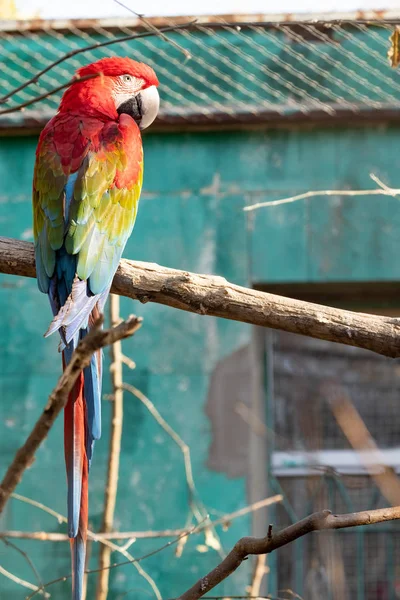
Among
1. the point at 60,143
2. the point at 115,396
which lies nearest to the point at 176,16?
the point at 60,143

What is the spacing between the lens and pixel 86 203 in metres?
1.64

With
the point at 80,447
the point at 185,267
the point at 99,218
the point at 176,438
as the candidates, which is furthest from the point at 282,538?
the point at 185,267

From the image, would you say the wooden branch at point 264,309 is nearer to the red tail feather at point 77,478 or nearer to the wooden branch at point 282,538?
the red tail feather at point 77,478

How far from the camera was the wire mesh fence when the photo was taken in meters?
2.76

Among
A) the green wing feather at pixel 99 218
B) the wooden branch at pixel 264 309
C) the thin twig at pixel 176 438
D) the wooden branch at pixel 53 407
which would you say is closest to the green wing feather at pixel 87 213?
the green wing feather at pixel 99 218

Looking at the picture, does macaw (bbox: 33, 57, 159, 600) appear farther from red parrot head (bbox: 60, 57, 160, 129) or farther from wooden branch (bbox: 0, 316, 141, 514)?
wooden branch (bbox: 0, 316, 141, 514)

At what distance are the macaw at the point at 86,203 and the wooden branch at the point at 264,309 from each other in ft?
0.41

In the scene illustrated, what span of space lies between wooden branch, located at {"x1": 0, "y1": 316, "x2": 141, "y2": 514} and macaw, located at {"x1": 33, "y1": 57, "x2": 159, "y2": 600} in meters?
0.66

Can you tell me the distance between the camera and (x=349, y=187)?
278 centimetres

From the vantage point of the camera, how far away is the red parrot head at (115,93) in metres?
1.82

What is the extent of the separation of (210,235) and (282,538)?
6.26 ft

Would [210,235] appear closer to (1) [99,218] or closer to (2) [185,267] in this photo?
(2) [185,267]

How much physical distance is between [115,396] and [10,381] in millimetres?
820

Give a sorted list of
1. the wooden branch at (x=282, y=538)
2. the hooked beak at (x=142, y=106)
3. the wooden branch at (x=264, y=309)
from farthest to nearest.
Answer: the hooked beak at (x=142, y=106)
the wooden branch at (x=264, y=309)
the wooden branch at (x=282, y=538)
